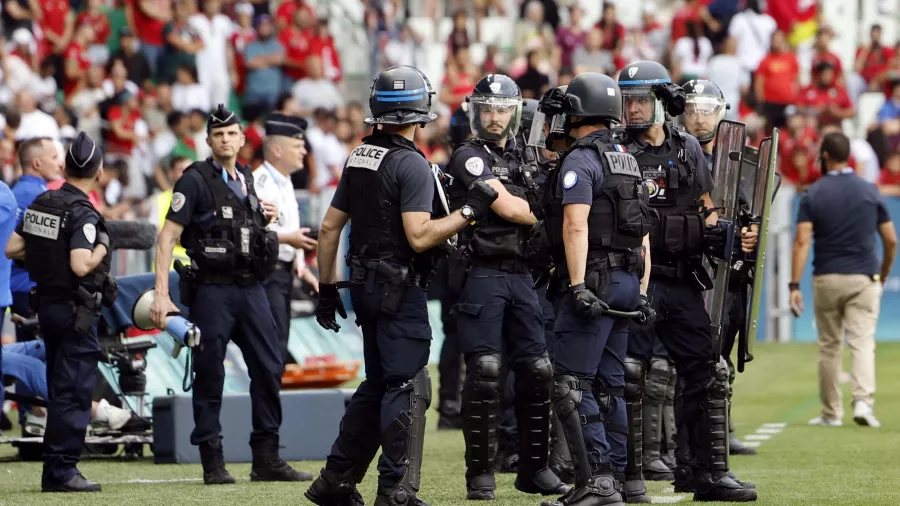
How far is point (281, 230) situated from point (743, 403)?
5837mm

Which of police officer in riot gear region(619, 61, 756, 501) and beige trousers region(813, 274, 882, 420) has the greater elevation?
police officer in riot gear region(619, 61, 756, 501)

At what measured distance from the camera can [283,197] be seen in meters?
11.7

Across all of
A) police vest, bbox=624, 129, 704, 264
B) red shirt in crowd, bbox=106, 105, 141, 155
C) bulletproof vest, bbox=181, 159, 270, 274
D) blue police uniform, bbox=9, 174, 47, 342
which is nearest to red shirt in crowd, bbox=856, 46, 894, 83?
red shirt in crowd, bbox=106, 105, 141, 155

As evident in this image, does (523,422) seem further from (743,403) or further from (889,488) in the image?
(743,403)

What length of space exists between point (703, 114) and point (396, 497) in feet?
12.0

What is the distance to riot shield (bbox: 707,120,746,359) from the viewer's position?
927 centimetres

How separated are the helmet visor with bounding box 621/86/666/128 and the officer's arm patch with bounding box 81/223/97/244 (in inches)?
123

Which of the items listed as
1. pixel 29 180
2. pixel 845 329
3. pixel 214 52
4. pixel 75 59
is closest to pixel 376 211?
pixel 29 180

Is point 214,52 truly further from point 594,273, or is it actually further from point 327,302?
point 594,273

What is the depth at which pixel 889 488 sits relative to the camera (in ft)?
31.6

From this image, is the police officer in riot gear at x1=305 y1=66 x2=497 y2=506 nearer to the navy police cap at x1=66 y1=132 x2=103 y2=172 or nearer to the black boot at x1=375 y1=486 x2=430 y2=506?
the black boot at x1=375 y1=486 x2=430 y2=506

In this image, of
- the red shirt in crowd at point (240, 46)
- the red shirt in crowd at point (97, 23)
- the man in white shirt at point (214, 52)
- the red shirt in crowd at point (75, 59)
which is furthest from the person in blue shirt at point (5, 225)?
the red shirt in crowd at point (240, 46)

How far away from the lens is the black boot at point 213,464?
398 inches

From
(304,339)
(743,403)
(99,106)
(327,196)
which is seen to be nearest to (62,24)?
(99,106)
